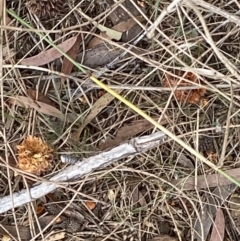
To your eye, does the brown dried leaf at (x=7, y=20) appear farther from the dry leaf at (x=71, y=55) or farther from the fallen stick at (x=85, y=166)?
the fallen stick at (x=85, y=166)

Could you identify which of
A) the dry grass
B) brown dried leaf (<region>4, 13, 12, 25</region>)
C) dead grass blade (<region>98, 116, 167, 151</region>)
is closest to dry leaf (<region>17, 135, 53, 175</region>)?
the dry grass

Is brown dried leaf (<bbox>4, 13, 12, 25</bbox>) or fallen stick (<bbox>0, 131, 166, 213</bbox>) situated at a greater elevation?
brown dried leaf (<bbox>4, 13, 12, 25</bbox>)

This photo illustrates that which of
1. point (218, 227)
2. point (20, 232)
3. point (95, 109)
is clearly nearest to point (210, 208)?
point (218, 227)

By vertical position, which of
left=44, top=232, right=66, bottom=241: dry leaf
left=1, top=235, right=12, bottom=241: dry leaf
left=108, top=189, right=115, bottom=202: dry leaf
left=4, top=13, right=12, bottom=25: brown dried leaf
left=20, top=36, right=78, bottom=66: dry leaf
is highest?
left=4, top=13, right=12, bottom=25: brown dried leaf

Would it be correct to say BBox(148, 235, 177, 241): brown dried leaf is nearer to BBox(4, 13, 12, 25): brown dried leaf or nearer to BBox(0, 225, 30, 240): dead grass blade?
BBox(0, 225, 30, 240): dead grass blade

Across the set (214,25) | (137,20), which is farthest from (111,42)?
(214,25)

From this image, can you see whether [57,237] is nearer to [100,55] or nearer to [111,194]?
[111,194]

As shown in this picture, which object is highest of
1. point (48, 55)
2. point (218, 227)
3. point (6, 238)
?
point (48, 55)
